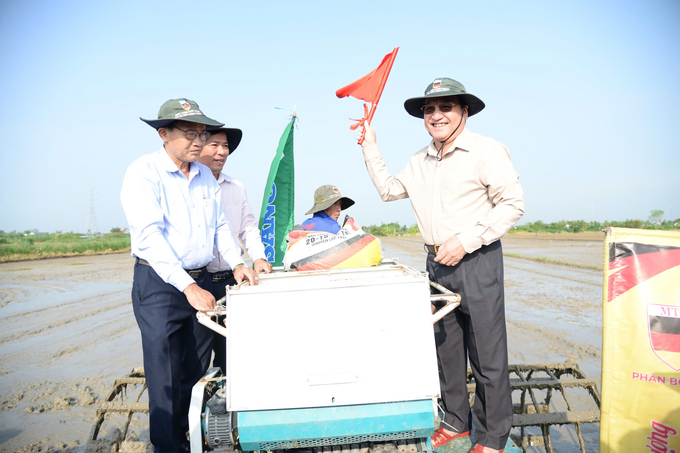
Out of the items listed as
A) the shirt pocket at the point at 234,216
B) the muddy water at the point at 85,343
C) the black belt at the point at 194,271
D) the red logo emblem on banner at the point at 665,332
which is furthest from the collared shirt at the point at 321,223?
the red logo emblem on banner at the point at 665,332

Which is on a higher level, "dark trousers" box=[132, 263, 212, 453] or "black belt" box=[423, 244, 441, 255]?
"black belt" box=[423, 244, 441, 255]

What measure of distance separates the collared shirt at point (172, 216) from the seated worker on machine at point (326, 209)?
144 cm

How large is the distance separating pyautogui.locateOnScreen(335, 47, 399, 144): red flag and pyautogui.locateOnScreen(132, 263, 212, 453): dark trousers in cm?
171

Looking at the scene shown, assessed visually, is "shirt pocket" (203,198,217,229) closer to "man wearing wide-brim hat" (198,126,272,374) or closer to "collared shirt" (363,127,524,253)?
"man wearing wide-brim hat" (198,126,272,374)

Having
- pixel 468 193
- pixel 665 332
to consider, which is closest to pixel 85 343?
pixel 468 193

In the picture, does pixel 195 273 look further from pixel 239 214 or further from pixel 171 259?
pixel 239 214

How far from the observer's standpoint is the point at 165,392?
8.09ft

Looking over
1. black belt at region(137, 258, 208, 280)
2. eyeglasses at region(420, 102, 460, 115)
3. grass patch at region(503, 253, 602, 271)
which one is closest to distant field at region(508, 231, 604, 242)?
grass patch at region(503, 253, 602, 271)

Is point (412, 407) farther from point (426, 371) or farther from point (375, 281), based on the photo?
point (375, 281)

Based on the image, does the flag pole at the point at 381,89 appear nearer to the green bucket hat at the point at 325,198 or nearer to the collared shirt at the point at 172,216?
the collared shirt at the point at 172,216

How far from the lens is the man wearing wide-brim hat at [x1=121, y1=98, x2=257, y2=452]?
2.42 meters

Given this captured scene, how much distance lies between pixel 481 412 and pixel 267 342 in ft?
5.23

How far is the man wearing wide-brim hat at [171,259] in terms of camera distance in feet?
7.93

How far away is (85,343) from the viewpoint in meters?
6.28
